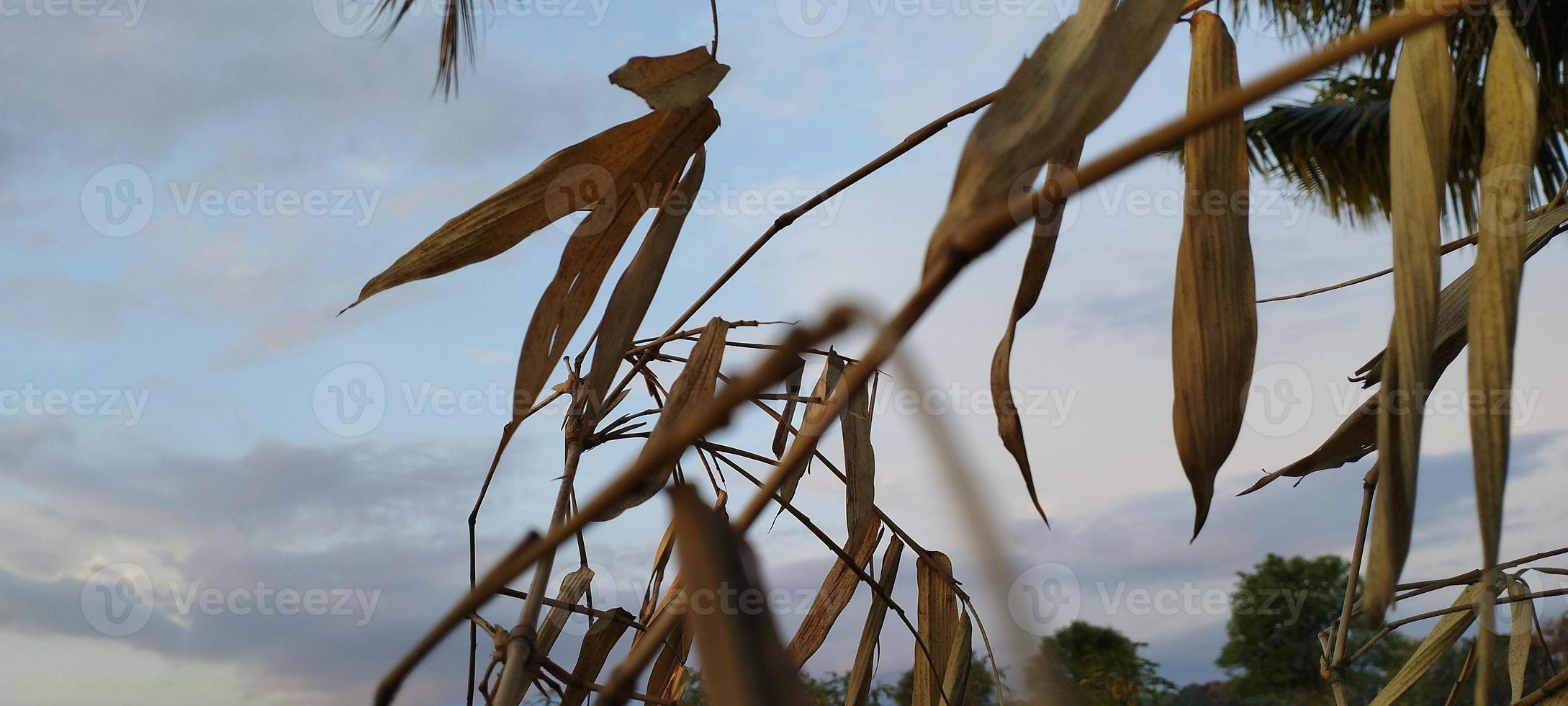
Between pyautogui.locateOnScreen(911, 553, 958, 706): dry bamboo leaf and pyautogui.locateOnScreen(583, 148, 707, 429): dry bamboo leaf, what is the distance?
0.28m

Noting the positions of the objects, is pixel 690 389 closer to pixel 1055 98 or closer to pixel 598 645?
pixel 598 645

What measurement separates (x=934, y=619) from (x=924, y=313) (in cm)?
53

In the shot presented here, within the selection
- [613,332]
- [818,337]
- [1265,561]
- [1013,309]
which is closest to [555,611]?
[613,332]

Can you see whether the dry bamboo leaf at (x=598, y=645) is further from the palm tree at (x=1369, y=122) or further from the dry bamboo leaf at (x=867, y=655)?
the palm tree at (x=1369, y=122)

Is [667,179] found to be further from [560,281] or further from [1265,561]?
[1265,561]

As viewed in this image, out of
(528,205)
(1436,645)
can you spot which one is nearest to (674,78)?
(528,205)

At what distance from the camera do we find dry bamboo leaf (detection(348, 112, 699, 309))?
41 cm

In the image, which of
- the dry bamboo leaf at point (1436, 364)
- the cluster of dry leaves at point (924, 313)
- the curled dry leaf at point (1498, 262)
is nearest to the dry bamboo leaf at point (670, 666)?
the cluster of dry leaves at point (924, 313)

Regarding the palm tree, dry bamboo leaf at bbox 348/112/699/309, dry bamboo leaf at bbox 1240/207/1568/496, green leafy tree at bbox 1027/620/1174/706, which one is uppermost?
the palm tree

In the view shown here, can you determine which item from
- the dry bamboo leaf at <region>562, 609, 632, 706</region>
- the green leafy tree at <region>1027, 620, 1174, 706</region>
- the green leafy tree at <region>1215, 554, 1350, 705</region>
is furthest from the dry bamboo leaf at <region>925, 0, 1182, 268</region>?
the green leafy tree at <region>1215, 554, 1350, 705</region>

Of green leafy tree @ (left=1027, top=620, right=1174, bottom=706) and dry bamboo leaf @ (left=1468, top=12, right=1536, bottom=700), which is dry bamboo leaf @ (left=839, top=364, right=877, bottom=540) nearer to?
dry bamboo leaf @ (left=1468, top=12, right=1536, bottom=700)

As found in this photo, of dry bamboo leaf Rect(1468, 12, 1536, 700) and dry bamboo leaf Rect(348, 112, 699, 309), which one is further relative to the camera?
dry bamboo leaf Rect(348, 112, 699, 309)

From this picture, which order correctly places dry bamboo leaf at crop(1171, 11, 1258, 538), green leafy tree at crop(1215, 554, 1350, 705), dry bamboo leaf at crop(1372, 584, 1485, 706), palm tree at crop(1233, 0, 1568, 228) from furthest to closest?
green leafy tree at crop(1215, 554, 1350, 705) < palm tree at crop(1233, 0, 1568, 228) < dry bamboo leaf at crop(1372, 584, 1485, 706) < dry bamboo leaf at crop(1171, 11, 1258, 538)

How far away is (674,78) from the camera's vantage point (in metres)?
0.38
